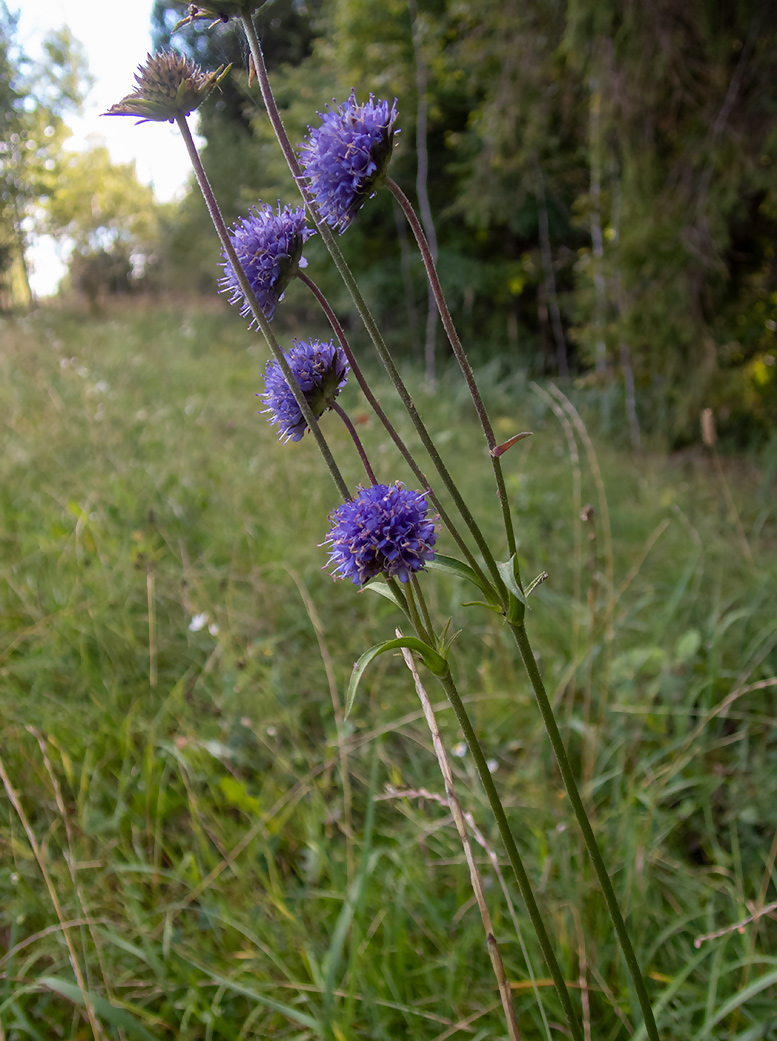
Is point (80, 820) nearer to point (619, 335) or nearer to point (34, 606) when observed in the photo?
point (34, 606)

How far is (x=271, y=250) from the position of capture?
76 centimetres

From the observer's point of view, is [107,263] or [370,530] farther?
[107,263]

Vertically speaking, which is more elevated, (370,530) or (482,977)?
(370,530)

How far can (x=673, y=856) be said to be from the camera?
1720 millimetres

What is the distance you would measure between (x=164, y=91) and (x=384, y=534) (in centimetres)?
46

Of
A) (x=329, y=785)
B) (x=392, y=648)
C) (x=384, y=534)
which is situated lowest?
(x=329, y=785)

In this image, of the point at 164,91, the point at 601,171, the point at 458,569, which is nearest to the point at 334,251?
the point at 164,91

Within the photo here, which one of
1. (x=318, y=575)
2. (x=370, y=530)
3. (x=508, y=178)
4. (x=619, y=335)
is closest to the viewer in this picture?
(x=370, y=530)

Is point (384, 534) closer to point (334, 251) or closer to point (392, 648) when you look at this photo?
point (392, 648)

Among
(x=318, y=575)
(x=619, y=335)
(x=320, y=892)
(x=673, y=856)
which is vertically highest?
(x=619, y=335)

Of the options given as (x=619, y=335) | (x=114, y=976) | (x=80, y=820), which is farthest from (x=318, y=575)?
(x=619, y=335)

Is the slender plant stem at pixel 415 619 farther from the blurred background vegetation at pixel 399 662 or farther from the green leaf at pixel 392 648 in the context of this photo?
the blurred background vegetation at pixel 399 662

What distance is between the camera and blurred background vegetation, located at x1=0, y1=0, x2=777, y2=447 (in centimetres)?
468

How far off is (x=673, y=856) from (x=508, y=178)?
7.59m
